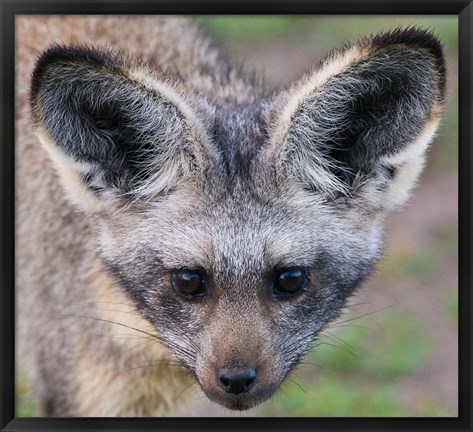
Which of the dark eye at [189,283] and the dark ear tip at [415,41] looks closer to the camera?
the dark ear tip at [415,41]

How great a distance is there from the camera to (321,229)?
12.4ft

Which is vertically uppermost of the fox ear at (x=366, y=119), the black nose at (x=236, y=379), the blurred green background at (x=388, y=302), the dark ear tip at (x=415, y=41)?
the dark ear tip at (x=415, y=41)

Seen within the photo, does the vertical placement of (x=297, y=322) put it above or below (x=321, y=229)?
below

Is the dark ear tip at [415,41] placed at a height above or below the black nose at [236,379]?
above

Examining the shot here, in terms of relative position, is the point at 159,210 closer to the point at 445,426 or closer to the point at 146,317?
the point at 146,317

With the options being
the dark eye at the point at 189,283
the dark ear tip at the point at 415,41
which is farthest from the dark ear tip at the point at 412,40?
the dark eye at the point at 189,283

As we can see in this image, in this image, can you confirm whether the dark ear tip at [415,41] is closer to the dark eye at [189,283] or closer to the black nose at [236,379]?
the dark eye at [189,283]

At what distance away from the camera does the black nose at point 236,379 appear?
355cm

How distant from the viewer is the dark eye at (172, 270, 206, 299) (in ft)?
12.0

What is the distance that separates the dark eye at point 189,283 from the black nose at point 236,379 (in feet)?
1.03

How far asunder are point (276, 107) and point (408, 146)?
0.54 meters

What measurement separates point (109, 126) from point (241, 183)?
56cm
